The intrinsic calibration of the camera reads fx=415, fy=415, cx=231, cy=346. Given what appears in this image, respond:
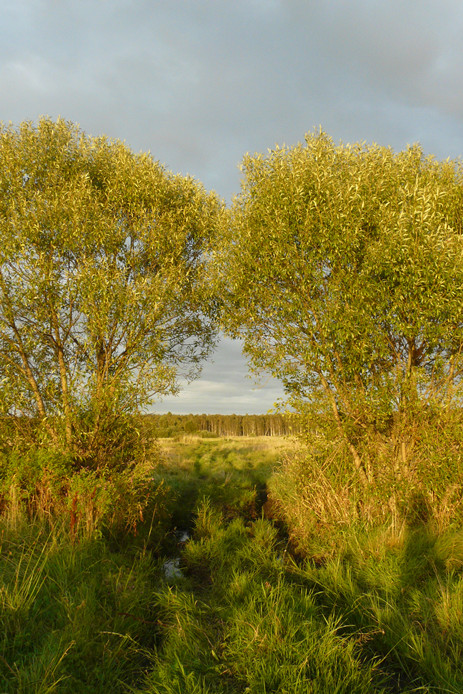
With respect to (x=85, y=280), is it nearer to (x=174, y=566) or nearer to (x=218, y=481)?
(x=174, y=566)

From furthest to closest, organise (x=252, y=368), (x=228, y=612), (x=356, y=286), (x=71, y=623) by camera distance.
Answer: (x=252, y=368)
(x=356, y=286)
(x=228, y=612)
(x=71, y=623)

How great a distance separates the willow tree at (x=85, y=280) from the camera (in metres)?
12.0

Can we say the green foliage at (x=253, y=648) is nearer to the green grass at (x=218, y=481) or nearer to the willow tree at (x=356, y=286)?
the willow tree at (x=356, y=286)

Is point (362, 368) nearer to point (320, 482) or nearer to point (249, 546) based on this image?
point (320, 482)

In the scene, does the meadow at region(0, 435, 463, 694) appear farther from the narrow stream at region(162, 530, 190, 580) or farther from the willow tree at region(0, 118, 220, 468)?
the willow tree at region(0, 118, 220, 468)

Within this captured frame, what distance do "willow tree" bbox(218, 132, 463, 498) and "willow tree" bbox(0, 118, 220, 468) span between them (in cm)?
274

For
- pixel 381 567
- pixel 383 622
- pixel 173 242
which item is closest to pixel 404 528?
pixel 381 567

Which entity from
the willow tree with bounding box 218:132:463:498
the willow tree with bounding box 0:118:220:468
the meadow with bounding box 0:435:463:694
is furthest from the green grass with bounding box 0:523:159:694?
the willow tree with bounding box 218:132:463:498

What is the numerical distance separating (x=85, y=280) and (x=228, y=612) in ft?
29.5

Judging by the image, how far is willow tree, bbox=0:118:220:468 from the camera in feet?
39.3

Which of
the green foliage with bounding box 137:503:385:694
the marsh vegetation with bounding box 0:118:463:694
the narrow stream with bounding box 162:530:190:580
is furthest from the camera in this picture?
the narrow stream with bounding box 162:530:190:580

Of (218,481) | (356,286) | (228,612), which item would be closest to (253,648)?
(228,612)

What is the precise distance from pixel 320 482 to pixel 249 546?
2844 mm

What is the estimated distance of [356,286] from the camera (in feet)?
36.1
